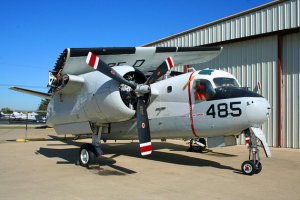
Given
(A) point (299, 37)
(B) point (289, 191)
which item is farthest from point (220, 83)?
(A) point (299, 37)

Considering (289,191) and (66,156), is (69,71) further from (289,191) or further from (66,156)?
(289,191)

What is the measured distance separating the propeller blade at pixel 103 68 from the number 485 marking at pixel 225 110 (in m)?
2.72

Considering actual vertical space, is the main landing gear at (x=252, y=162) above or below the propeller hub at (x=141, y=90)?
below

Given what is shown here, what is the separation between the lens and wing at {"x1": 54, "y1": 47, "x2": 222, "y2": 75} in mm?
10789

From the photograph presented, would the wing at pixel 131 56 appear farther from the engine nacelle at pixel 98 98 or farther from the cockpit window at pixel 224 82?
the cockpit window at pixel 224 82

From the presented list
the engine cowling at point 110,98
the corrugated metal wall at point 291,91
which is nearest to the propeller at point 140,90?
the engine cowling at point 110,98

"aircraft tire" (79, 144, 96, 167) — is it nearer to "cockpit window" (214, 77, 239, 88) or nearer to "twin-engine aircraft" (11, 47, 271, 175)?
"twin-engine aircraft" (11, 47, 271, 175)

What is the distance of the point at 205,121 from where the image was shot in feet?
34.5

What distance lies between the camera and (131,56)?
12.3m

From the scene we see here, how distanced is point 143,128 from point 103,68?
2.44 metres

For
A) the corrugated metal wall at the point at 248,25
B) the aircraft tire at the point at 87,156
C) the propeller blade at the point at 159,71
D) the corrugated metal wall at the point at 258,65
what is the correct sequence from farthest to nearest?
the corrugated metal wall at the point at 258,65 → the corrugated metal wall at the point at 248,25 → the aircraft tire at the point at 87,156 → the propeller blade at the point at 159,71

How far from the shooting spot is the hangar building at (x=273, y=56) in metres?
17.1

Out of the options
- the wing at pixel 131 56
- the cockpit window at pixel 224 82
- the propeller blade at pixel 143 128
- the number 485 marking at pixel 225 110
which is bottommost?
the propeller blade at pixel 143 128

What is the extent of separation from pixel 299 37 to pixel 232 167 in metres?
9.75
